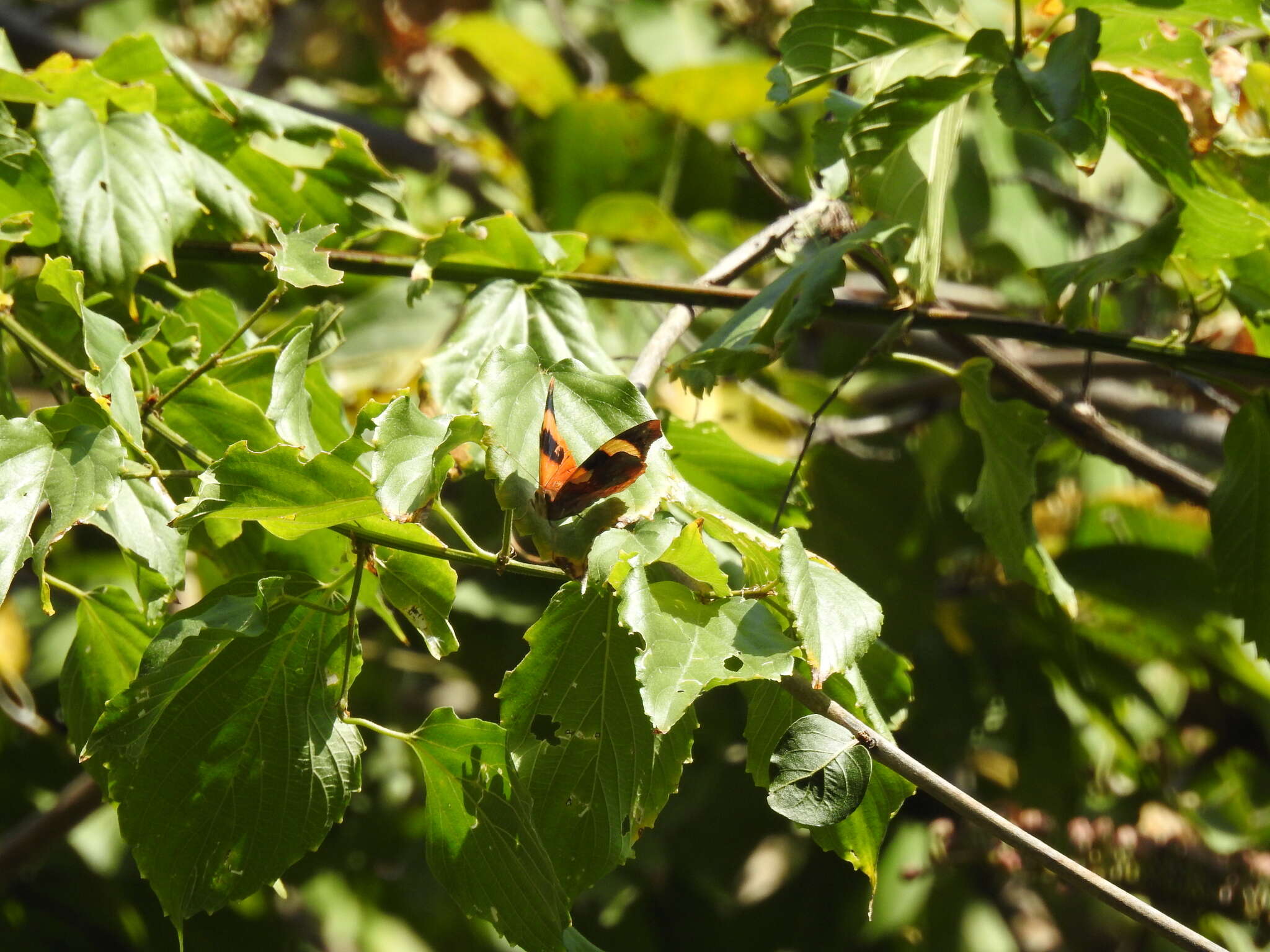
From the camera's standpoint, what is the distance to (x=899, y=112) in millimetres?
931

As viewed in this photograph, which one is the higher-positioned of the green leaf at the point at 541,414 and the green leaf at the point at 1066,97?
the green leaf at the point at 1066,97

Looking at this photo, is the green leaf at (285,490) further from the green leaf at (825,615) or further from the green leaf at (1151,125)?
the green leaf at (1151,125)

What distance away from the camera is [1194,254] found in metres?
0.94

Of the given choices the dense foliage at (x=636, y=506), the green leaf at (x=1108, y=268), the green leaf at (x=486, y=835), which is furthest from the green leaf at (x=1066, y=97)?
the green leaf at (x=486, y=835)

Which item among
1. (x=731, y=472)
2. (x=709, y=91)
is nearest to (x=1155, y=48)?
(x=731, y=472)

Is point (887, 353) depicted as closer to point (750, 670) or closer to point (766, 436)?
point (750, 670)

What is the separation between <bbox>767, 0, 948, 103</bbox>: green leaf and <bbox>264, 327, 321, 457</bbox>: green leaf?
45 centimetres

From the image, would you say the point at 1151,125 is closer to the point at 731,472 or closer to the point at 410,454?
the point at 731,472

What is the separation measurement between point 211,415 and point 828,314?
0.49 m

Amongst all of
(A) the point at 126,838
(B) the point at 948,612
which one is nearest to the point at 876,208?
(A) the point at 126,838

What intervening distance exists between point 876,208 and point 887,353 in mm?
166

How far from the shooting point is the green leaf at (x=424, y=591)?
0.69m

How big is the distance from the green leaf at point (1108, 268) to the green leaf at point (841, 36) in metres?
0.24

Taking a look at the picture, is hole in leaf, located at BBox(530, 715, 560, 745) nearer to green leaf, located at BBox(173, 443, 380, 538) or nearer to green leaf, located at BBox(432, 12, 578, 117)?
green leaf, located at BBox(173, 443, 380, 538)
